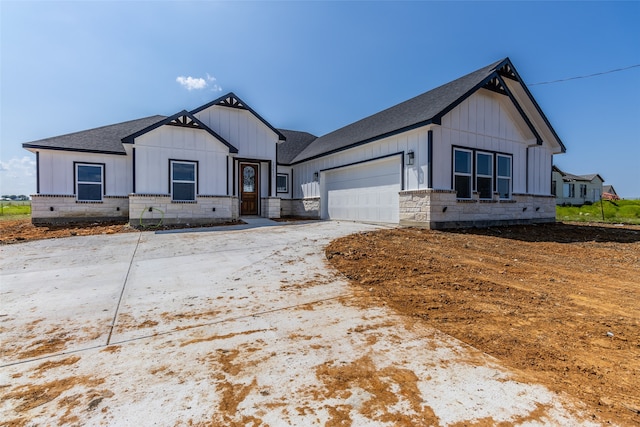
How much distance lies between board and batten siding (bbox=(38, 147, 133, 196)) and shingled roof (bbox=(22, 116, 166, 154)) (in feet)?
0.86

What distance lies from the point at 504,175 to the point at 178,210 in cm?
1282

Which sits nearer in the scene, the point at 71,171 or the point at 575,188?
the point at 71,171

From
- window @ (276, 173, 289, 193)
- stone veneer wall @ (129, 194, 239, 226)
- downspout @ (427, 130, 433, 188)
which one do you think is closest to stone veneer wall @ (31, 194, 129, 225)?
stone veneer wall @ (129, 194, 239, 226)

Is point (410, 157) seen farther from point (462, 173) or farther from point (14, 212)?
A: point (14, 212)

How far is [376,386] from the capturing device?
5.82ft

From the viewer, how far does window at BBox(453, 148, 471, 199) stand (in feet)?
32.6

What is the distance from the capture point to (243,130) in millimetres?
12836

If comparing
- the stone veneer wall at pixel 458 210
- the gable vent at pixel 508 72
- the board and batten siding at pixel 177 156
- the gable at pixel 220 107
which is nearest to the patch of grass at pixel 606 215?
the stone veneer wall at pixel 458 210

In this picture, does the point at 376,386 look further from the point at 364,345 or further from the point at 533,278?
the point at 533,278

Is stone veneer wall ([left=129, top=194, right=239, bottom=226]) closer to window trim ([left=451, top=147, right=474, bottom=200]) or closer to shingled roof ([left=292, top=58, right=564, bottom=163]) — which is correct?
shingled roof ([left=292, top=58, right=564, bottom=163])

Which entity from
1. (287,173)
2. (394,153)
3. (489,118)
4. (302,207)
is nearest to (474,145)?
(489,118)

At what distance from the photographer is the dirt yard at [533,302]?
1.91 metres

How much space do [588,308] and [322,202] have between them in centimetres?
1171

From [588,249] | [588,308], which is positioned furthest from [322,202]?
[588,308]
